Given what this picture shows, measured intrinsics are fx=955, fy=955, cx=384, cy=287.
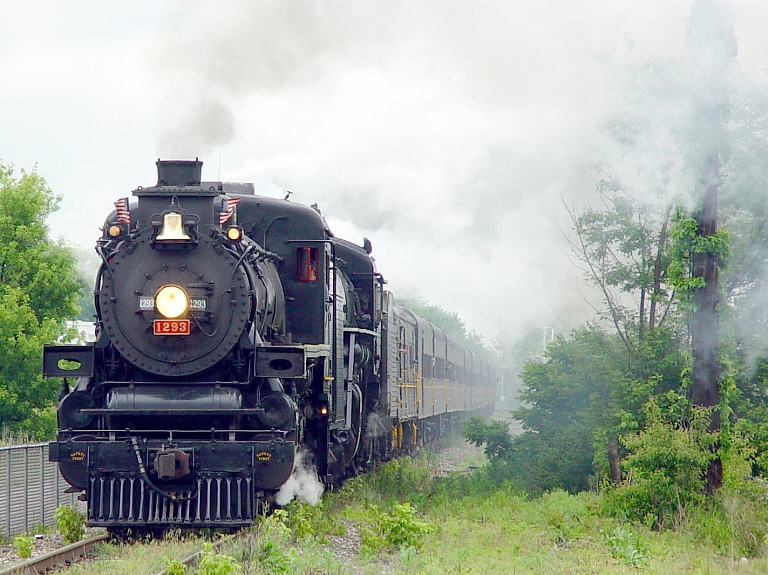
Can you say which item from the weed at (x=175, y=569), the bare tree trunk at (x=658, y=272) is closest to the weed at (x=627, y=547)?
the weed at (x=175, y=569)

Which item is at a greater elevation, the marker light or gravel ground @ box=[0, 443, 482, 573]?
the marker light

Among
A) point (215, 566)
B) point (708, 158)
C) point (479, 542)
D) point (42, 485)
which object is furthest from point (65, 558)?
point (708, 158)

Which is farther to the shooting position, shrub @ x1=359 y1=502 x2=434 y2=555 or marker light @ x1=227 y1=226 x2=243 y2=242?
shrub @ x1=359 y1=502 x2=434 y2=555

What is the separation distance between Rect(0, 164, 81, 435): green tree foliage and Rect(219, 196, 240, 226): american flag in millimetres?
10193

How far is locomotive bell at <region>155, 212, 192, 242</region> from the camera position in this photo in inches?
332

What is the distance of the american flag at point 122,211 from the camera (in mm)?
8891

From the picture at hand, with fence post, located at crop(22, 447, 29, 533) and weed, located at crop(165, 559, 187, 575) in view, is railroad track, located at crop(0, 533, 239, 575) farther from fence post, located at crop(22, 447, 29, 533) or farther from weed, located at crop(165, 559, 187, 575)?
fence post, located at crop(22, 447, 29, 533)

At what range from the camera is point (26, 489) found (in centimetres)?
1017

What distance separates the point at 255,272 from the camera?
866cm

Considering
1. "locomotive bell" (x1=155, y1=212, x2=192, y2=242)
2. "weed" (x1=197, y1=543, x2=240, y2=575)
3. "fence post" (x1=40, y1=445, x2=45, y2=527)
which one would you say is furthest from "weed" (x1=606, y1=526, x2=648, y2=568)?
"fence post" (x1=40, y1=445, x2=45, y2=527)

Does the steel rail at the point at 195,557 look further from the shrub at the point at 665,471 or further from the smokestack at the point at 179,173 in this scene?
the shrub at the point at 665,471

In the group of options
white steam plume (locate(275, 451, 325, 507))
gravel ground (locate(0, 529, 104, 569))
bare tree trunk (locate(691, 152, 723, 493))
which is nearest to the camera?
gravel ground (locate(0, 529, 104, 569))

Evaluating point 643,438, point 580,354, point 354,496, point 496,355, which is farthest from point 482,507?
point 496,355

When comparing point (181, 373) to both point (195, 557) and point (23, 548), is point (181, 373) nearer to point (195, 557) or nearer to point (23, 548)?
point (195, 557)
